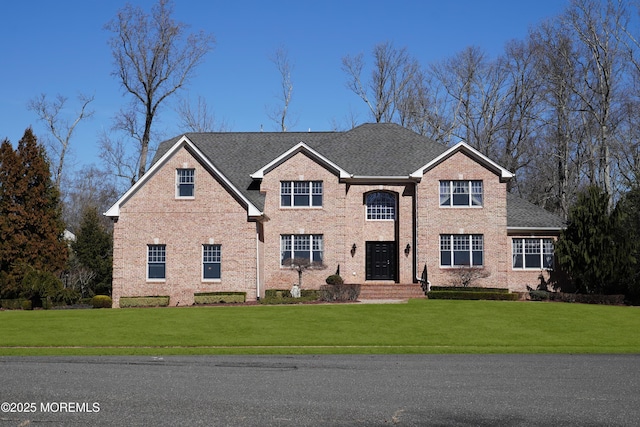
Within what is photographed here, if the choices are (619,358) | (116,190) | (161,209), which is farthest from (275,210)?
(116,190)

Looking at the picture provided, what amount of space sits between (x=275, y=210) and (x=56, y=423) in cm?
2767

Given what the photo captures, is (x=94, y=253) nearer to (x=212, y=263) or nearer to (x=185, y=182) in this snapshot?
(x=185, y=182)

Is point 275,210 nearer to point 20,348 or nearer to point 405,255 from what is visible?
point 405,255

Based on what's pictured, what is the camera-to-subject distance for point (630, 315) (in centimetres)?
2820

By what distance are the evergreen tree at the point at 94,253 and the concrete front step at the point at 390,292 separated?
54.7ft

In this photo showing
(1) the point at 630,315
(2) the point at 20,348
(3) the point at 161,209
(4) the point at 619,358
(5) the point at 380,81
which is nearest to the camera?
(4) the point at 619,358

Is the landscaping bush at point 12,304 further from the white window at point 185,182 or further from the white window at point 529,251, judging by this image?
the white window at point 529,251

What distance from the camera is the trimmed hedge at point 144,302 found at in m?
32.9

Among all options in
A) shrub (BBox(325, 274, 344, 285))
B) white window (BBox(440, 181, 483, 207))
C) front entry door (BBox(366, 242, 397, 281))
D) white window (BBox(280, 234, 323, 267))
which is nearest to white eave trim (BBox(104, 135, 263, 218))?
white window (BBox(280, 234, 323, 267))

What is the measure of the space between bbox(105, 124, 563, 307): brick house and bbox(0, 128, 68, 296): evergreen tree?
4.97m

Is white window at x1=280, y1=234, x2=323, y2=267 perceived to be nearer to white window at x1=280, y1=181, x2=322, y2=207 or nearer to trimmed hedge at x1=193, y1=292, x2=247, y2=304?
white window at x1=280, y1=181, x2=322, y2=207

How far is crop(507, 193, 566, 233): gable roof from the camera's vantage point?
124ft

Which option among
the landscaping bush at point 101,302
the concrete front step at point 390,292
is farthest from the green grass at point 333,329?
the landscaping bush at point 101,302

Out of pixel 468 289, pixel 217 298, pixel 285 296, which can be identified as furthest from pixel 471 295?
pixel 217 298
